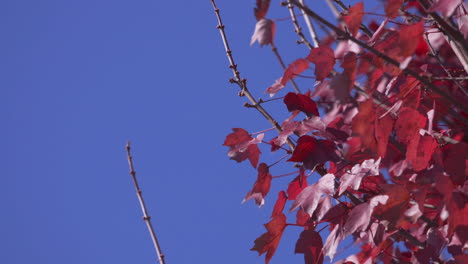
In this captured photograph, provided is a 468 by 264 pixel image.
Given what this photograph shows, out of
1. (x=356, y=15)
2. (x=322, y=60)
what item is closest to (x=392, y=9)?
(x=356, y=15)

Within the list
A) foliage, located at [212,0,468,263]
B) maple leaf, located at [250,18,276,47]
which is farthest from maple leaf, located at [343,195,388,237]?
maple leaf, located at [250,18,276,47]

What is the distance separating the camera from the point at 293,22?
1773 millimetres

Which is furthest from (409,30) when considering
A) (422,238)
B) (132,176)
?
(132,176)

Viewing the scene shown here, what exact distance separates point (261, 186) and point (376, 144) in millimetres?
298

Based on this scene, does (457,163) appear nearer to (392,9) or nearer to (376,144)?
(376,144)

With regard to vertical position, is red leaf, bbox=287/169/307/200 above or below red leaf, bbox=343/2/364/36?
below

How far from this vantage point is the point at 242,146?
1.37m

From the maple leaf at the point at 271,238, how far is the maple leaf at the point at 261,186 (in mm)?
77

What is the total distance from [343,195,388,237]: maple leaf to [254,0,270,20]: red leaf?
42cm

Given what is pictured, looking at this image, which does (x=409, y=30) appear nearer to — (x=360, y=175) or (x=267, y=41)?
(x=267, y=41)

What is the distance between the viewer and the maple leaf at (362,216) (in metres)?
1.12

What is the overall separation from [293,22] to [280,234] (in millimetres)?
724

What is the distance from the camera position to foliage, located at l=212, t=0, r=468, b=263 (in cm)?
101

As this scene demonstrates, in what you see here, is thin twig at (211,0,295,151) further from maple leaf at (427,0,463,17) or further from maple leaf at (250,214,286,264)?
maple leaf at (427,0,463,17)
